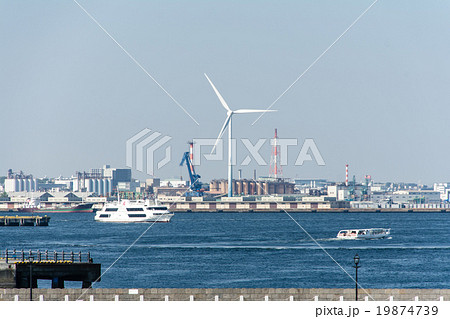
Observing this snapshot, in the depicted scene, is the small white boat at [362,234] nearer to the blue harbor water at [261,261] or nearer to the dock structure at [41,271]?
the blue harbor water at [261,261]

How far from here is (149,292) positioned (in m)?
42.3

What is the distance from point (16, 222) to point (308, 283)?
136711 mm

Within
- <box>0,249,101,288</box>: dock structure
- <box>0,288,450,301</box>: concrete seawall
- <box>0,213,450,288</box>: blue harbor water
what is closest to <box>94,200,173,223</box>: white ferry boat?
<box>0,213,450,288</box>: blue harbor water

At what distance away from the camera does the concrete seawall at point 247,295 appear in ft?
135

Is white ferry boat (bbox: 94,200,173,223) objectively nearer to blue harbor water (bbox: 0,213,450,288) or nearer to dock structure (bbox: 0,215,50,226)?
dock structure (bbox: 0,215,50,226)
